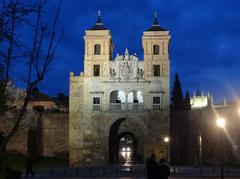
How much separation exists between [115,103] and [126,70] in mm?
3732

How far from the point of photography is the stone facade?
5291 centimetres

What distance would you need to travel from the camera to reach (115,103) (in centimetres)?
5359

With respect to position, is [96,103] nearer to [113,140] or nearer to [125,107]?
[125,107]

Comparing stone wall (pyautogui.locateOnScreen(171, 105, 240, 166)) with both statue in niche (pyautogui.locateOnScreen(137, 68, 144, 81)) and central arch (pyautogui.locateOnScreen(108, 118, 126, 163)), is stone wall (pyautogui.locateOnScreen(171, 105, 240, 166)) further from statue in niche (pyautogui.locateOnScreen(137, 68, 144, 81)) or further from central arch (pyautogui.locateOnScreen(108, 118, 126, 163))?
central arch (pyautogui.locateOnScreen(108, 118, 126, 163))

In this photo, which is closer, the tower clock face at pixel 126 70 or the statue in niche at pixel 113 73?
the tower clock face at pixel 126 70

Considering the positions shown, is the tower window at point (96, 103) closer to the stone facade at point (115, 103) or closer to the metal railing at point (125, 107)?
the stone facade at point (115, 103)

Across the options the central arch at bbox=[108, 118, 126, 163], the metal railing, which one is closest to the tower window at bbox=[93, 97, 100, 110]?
the metal railing

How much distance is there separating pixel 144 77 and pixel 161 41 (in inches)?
176

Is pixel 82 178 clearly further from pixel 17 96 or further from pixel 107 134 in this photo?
pixel 17 96

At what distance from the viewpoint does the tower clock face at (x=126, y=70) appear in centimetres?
5331

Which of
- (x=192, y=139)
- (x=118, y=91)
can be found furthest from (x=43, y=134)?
(x=192, y=139)

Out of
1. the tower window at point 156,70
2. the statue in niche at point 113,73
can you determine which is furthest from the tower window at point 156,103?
Result: the statue in niche at point 113,73

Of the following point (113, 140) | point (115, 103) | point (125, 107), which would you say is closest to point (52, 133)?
point (113, 140)

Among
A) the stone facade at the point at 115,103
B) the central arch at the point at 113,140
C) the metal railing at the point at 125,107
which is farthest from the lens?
the central arch at the point at 113,140
